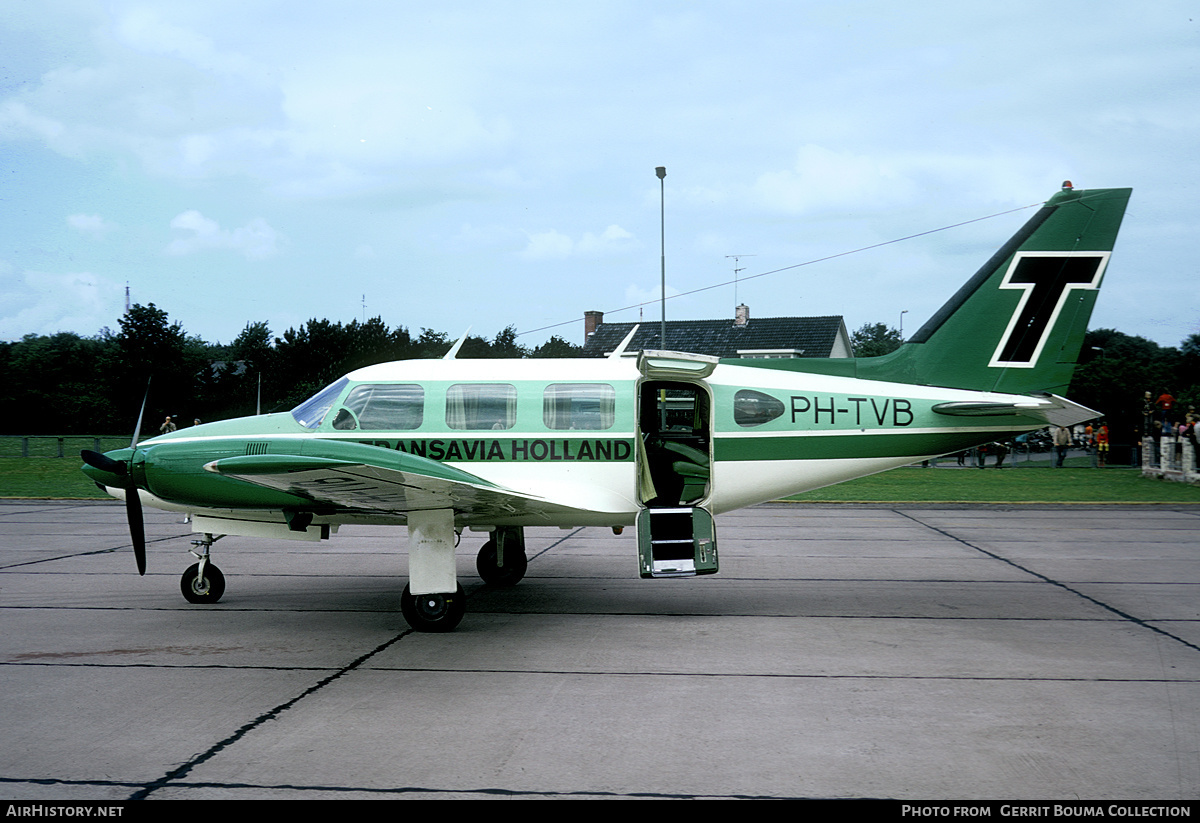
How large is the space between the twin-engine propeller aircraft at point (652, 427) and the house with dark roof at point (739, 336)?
40488mm

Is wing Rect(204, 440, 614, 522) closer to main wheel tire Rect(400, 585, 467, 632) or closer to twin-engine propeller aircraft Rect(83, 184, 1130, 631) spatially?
twin-engine propeller aircraft Rect(83, 184, 1130, 631)

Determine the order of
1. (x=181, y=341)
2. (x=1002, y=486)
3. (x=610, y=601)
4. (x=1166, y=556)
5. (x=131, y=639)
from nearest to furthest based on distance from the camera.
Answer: (x=131, y=639)
(x=610, y=601)
(x=1166, y=556)
(x=1002, y=486)
(x=181, y=341)

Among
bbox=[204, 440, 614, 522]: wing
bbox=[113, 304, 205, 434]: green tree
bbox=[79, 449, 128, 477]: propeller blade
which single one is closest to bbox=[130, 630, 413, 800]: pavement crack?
bbox=[204, 440, 614, 522]: wing

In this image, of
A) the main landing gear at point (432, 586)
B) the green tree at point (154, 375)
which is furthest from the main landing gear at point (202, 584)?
the green tree at point (154, 375)

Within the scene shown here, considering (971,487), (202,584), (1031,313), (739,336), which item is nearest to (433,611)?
(202,584)

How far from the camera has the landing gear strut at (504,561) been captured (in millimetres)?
10602

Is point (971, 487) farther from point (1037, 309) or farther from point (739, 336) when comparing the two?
point (739, 336)

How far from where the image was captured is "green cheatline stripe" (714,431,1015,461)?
9414 mm

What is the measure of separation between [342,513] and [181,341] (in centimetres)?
4711

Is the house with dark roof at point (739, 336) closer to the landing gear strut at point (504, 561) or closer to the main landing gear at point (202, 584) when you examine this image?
the landing gear strut at point (504, 561)

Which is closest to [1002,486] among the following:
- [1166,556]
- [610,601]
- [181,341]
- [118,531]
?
[1166,556]

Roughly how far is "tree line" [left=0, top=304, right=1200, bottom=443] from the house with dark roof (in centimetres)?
276
